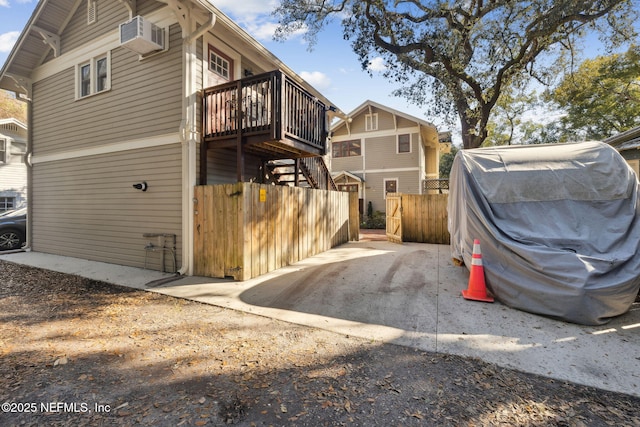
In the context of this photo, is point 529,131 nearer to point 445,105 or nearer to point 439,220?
point 445,105

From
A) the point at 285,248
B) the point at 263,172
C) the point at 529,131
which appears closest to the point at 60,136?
the point at 263,172

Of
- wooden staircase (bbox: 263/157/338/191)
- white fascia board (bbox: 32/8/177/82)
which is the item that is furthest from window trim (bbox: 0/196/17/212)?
wooden staircase (bbox: 263/157/338/191)

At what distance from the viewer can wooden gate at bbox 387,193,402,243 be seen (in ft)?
32.5

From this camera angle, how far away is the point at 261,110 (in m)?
6.12

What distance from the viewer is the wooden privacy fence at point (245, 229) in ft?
17.1

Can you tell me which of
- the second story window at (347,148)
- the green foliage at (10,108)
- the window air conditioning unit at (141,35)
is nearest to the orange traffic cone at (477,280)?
the window air conditioning unit at (141,35)

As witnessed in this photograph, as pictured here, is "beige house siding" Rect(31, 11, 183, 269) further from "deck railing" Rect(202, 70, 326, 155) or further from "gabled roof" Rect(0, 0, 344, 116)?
"deck railing" Rect(202, 70, 326, 155)

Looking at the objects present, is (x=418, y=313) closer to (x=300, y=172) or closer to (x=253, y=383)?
(x=253, y=383)

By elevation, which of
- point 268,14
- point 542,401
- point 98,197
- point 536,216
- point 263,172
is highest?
point 268,14

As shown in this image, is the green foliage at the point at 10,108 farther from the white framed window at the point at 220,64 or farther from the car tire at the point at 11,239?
the white framed window at the point at 220,64

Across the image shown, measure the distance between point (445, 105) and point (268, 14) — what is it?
7.66 meters

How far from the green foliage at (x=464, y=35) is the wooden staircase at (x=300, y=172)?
476cm

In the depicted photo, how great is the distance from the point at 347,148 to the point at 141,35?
13.8m

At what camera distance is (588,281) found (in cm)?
326
